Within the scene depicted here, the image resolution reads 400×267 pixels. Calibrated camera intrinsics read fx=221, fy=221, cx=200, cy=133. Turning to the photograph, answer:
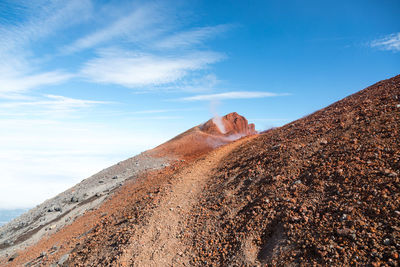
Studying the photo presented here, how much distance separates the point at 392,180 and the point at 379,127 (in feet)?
11.0

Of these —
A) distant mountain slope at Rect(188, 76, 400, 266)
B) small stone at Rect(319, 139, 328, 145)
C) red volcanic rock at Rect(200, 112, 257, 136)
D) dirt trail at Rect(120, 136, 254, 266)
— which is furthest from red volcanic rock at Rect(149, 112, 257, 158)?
small stone at Rect(319, 139, 328, 145)

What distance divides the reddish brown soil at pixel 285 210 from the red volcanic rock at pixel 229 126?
18196 millimetres

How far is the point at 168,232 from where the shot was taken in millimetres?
8641

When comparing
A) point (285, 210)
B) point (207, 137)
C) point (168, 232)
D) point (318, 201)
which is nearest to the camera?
point (318, 201)

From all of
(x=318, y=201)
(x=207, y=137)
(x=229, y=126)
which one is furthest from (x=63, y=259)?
(x=229, y=126)

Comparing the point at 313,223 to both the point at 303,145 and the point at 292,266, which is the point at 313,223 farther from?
the point at 303,145

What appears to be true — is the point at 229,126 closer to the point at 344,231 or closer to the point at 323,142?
the point at 323,142

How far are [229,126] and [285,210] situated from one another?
26869 millimetres

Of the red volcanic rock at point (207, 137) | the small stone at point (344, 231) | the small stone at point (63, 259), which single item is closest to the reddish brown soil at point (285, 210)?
the small stone at point (344, 231)

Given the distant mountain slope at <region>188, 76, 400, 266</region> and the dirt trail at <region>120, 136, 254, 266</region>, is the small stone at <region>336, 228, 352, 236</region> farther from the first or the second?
the dirt trail at <region>120, 136, 254, 266</region>

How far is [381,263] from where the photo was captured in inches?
173

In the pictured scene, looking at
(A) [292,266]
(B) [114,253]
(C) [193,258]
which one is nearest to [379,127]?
(A) [292,266]

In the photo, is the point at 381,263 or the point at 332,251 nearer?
the point at 381,263

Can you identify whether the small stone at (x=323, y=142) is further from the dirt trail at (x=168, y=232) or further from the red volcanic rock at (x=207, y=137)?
the red volcanic rock at (x=207, y=137)
